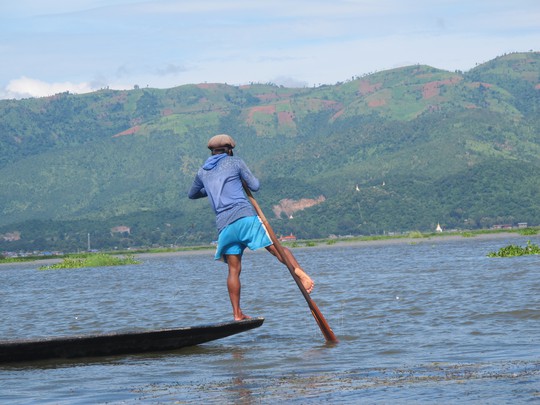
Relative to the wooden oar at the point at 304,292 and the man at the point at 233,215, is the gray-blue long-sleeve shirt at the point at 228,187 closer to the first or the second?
the man at the point at 233,215

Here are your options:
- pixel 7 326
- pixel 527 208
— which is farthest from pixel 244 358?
pixel 527 208

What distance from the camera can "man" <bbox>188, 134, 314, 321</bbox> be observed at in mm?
14523

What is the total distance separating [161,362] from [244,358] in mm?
1080

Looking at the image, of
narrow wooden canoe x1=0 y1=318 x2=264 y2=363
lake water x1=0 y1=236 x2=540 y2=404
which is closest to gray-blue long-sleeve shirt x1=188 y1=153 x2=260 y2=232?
narrow wooden canoe x1=0 y1=318 x2=264 y2=363

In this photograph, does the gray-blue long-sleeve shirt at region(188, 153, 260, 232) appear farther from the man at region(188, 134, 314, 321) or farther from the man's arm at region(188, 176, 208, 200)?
the man's arm at region(188, 176, 208, 200)

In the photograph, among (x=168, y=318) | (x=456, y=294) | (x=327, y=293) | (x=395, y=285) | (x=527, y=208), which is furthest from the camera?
(x=527, y=208)

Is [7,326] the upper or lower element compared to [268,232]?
lower

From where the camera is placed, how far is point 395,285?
2633 cm

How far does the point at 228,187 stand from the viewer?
14.7m

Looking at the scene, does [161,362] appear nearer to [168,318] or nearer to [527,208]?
[168,318]

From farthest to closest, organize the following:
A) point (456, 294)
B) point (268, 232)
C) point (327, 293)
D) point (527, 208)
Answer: point (527, 208)
point (327, 293)
point (456, 294)
point (268, 232)

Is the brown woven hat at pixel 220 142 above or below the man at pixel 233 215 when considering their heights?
above

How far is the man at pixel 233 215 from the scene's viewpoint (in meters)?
14.5

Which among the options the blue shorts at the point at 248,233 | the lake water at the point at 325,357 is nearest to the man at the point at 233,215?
the blue shorts at the point at 248,233
